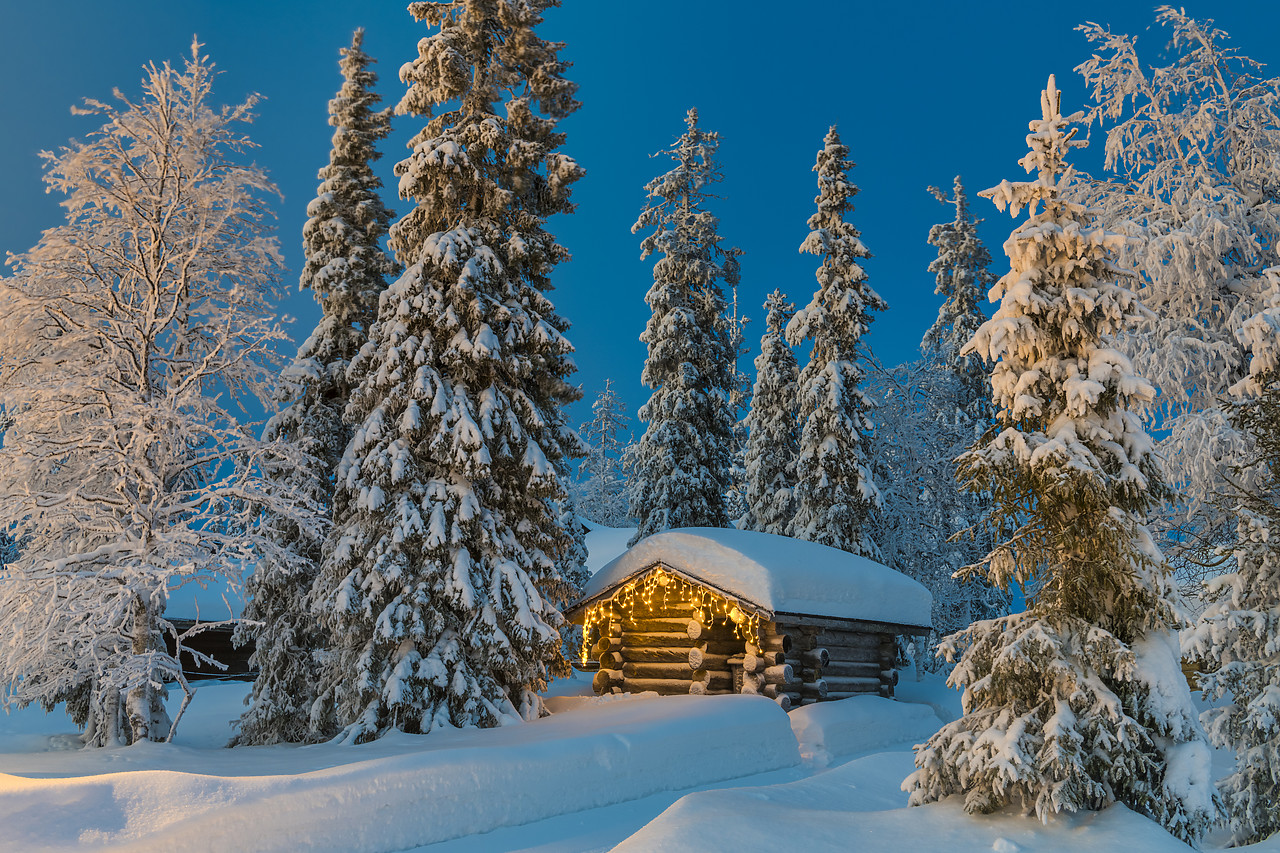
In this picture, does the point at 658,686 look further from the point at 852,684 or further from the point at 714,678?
the point at 852,684

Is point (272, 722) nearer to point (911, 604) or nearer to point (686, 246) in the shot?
point (911, 604)

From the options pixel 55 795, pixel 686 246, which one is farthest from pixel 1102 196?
pixel 55 795

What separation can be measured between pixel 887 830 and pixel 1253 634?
619 centimetres

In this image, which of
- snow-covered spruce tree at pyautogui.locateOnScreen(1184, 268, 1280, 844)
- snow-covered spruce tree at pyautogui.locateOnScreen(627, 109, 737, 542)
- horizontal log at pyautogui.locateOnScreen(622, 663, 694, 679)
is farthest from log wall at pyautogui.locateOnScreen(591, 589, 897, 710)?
snow-covered spruce tree at pyautogui.locateOnScreen(627, 109, 737, 542)

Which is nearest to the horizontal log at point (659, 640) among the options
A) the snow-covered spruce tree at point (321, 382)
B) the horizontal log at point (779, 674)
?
the horizontal log at point (779, 674)

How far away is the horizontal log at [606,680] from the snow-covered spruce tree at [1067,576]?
1219 centimetres

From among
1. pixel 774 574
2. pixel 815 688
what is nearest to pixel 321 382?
pixel 774 574

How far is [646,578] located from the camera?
18.6 meters

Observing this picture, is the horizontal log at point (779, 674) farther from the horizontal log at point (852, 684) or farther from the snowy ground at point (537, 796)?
the horizontal log at point (852, 684)

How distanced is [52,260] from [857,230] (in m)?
22.6

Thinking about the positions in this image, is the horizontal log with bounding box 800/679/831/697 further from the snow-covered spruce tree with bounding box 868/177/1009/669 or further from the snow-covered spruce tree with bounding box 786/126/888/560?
the snow-covered spruce tree with bounding box 868/177/1009/669

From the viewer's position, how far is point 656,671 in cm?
1891

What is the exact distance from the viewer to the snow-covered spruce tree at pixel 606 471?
63.6 metres

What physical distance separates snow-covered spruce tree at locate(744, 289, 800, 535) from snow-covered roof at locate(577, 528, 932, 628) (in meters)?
11.9
